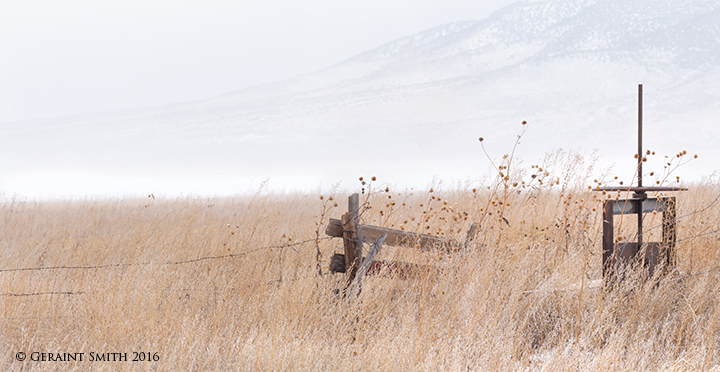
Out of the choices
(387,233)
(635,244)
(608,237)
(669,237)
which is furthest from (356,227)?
(669,237)

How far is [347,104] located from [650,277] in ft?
196

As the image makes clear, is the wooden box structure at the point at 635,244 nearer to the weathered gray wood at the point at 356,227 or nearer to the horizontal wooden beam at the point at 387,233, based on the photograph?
the horizontal wooden beam at the point at 387,233

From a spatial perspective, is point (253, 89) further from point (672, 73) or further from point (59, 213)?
point (59, 213)

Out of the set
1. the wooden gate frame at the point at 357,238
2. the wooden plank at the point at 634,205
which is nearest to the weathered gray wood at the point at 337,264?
the wooden gate frame at the point at 357,238

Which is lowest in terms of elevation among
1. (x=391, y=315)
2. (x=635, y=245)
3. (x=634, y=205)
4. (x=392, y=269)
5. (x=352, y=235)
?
(x=391, y=315)

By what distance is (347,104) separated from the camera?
63.4m

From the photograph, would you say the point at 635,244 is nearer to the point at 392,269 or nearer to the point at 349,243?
the point at 392,269

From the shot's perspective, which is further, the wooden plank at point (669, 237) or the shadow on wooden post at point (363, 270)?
the wooden plank at point (669, 237)

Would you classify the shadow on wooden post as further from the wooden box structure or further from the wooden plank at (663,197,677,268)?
the wooden plank at (663,197,677,268)

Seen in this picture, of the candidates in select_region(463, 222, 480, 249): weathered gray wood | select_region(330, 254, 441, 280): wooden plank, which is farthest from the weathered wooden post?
select_region(463, 222, 480, 249): weathered gray wood

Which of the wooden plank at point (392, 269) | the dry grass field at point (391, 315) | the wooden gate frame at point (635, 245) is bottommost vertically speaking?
the dry grass field at point (391, 315)

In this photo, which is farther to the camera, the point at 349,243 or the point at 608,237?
the point at 608,237

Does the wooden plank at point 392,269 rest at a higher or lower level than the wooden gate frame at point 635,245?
lower

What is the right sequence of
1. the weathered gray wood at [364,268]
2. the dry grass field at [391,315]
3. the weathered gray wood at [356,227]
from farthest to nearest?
1. the weathered gray wood at [356,227]
2. the weathered gray wood at [364,268]
3. the dry grass field at [391,315]
